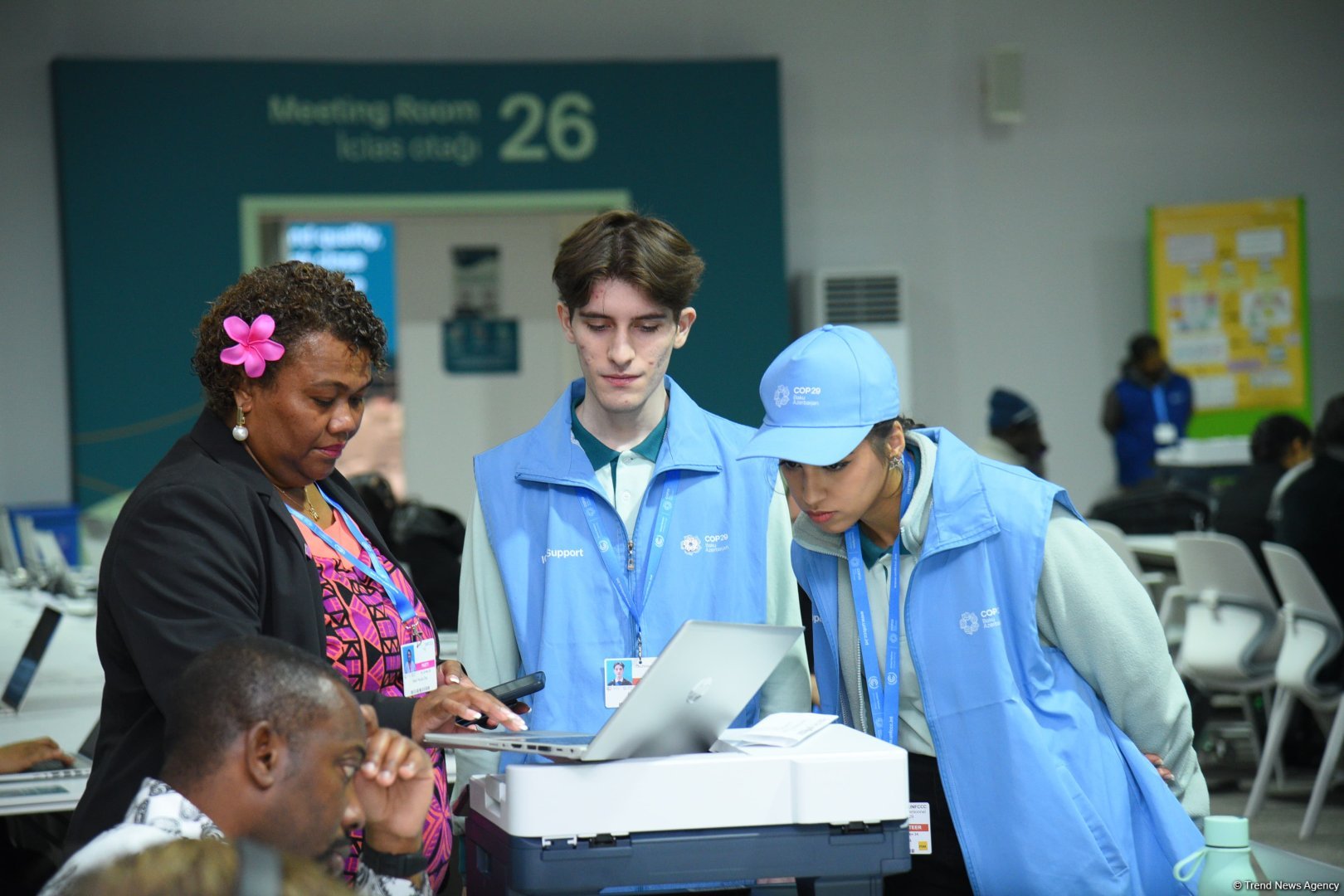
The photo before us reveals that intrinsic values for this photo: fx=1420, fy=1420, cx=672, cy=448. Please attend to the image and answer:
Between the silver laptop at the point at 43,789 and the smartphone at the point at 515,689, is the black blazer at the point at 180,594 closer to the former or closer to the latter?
the smartphone at the point at 515,689

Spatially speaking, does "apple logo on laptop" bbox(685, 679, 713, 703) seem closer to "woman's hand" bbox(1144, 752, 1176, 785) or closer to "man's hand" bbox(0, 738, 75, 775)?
"woman's hand" bbox(1144, 752, 1176, 785)

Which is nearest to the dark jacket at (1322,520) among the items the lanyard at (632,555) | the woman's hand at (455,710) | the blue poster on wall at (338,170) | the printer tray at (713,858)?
the blue poster on wall at (338,170)

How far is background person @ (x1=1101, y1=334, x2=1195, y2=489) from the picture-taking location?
9078 millimetres

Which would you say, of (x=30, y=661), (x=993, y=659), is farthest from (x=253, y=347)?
(x=30, y=661)

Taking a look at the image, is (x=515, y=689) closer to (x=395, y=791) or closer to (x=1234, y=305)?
(x=395, y=791)

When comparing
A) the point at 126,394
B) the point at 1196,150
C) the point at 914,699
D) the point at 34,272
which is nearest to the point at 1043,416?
the point at 1196,150

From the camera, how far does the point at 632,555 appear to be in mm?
2178

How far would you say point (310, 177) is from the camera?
8484mm

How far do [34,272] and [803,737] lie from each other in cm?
794

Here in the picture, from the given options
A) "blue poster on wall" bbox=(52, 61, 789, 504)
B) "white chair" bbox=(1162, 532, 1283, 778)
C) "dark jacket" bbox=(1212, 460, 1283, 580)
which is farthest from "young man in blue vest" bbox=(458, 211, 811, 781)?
"blue poster on wall" bbox=(52, 61, 789, 504)

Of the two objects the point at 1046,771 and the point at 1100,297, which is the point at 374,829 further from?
the point at 1100,297

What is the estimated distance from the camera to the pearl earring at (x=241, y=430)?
1902 mm

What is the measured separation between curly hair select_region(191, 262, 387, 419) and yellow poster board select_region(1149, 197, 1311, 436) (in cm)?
838
